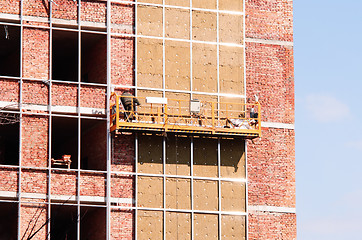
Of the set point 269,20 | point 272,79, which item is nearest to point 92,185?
point 272,79

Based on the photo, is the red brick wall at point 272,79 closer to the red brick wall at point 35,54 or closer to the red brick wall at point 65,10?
the red brick wall at point 65,10

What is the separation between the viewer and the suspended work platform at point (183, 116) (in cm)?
4675

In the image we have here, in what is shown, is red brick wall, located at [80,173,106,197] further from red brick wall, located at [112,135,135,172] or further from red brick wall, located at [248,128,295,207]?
red brick wall, located at [248,128,295,207]

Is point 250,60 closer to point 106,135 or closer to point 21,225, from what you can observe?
point 106,135

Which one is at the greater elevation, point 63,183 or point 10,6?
point 10,6

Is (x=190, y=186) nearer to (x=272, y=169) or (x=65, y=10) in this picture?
(x=272, y=169)

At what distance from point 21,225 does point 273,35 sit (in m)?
16.3

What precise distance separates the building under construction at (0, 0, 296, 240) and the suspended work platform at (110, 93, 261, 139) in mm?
67

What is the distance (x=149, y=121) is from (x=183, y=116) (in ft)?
6.28

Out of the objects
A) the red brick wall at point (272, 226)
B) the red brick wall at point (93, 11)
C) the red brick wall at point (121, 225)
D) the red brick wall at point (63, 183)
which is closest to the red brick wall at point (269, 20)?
the red brick wall at point (93, 11)

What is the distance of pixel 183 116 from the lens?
4841cm

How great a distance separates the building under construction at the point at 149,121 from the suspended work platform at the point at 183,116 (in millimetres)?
67

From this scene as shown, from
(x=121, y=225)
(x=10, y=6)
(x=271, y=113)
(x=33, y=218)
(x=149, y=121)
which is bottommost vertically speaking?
(x=121, y=225)

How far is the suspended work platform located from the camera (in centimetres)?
4675
